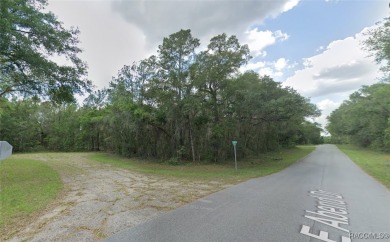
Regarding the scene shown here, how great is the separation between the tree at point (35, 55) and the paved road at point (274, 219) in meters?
8.49

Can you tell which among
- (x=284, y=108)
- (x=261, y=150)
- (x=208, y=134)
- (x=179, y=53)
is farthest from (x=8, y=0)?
(x=261, y=150)

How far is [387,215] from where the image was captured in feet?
16.7

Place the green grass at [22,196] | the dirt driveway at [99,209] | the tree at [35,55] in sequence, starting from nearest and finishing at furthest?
the dirt driveway at [99,209]
the green grass at [22,196]
the tree at [35,55]

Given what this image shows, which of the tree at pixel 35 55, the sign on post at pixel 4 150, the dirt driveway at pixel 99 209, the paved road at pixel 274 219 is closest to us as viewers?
the paved road at pixel 274 219

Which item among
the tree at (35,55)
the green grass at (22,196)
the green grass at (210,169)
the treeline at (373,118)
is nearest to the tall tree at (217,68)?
the green grass at (210,169)

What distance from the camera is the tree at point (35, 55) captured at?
8367mm

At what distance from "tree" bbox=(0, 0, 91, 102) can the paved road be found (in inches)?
334

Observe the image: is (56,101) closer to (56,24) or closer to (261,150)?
(56,24)

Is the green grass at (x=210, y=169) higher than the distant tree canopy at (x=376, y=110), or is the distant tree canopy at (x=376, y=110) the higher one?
the distant tree canopy at (x=376, y=110)

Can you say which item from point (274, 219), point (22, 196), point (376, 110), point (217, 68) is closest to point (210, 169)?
point (217, 68)

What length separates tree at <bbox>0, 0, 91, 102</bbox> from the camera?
8.37 meters

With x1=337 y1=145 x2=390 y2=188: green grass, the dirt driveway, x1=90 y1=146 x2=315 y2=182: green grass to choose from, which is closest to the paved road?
the dirt driveway

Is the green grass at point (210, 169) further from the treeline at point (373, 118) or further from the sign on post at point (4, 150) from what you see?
the treeline at point (373, 118)

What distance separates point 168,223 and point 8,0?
9.25m
